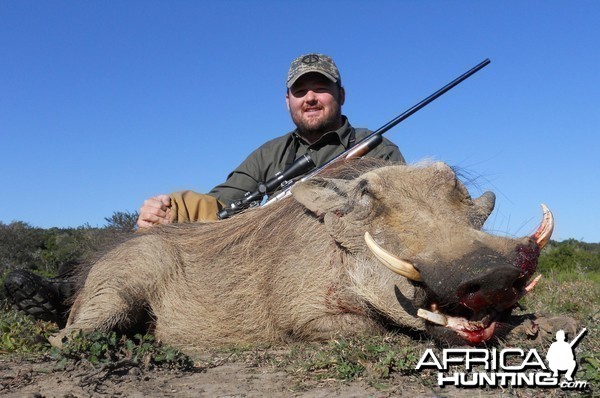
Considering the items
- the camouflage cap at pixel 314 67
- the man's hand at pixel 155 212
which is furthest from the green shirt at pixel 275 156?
the man's hand at pixel 155 212

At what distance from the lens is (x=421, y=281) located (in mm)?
2867

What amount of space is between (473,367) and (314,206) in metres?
1.39

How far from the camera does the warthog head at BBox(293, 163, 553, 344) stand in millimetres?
2609

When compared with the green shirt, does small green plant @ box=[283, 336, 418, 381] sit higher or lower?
lower

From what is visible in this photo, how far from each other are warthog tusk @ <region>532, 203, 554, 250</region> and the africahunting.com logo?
61 centimetres

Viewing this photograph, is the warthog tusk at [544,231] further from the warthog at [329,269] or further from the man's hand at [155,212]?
the man's hand at [155,212]

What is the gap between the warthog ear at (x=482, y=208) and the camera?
132 inches

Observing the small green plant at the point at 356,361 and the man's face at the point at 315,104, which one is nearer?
the small green plant at the point at 356,361

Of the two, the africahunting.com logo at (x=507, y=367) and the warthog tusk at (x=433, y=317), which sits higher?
the warthog tusk at (x=433, y=317)

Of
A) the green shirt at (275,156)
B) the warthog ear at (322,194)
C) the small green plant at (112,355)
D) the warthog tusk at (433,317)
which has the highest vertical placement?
the green shirt at (275,156)

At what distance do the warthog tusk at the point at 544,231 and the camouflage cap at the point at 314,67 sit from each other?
323 centimetres

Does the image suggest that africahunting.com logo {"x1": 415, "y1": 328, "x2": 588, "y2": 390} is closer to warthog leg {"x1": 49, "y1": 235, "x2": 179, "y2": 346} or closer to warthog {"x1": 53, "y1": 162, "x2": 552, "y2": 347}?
warthog {"x1": 53, "y1": 162, "x2": 552, "y2": 347}

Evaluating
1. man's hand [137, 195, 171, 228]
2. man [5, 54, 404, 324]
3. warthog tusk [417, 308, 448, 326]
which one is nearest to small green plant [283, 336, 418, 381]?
warthog tusk [417, 308, 448, 326]

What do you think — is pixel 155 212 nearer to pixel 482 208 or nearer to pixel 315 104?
pixel 315 104
